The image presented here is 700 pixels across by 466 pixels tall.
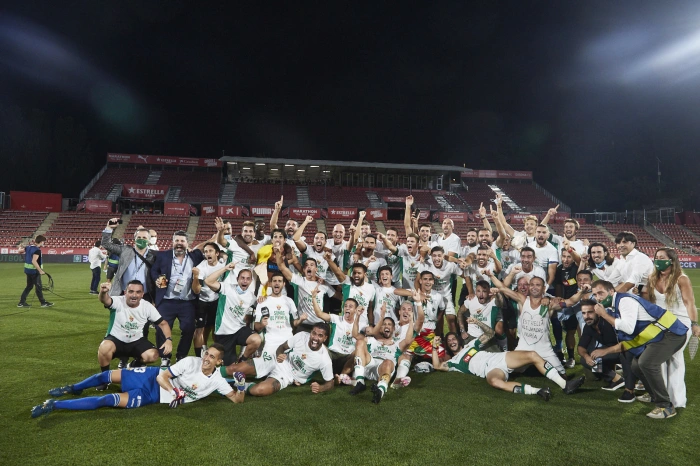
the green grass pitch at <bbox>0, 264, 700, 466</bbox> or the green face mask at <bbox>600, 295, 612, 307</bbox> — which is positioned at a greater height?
the green face mask at <bbox>600, 295, 612, 307</bbox>

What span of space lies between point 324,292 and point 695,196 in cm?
7425

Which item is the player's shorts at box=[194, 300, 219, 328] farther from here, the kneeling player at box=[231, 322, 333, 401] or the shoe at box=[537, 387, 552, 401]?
the shoe at box=[537, 387, 552, 401]

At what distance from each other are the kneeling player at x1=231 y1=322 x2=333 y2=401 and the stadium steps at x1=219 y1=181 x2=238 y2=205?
139 ft

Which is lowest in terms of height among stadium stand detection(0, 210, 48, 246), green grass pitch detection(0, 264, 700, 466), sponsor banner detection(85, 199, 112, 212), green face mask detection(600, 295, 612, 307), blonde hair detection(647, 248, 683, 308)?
green grass pitch detection(0, 264, 700, 466)

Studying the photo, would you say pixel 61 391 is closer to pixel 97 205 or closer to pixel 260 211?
pixel 260 211

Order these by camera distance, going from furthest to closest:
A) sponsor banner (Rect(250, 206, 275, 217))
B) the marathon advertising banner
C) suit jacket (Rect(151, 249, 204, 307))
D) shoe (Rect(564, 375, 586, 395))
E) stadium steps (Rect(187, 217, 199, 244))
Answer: the marathon advertising banner, sponsor banner (Rect(250, 206, 275, 217)), stadium steps (Rect(187, 217, 199, 244)), suit jacket (Rect(151, 249, 204, 307)), shoe (Rect(564, 375, 586, 395))

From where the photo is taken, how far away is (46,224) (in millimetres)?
37750

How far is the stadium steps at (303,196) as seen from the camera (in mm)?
46781

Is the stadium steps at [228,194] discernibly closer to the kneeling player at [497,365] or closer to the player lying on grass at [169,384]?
the kneeling player at [497,365]

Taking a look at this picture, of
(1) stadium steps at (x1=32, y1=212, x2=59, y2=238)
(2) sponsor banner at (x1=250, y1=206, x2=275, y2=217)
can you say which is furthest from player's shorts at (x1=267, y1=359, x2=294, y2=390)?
(1) stadium steps at (x1=32, y1=212, x2=59, y2=238)

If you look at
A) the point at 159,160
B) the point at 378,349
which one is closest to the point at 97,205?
the point at 159,160

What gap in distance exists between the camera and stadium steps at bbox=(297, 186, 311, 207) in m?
46.8

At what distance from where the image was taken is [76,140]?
59.1 meters

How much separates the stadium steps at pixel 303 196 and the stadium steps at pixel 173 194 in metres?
13.5
